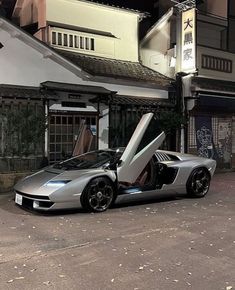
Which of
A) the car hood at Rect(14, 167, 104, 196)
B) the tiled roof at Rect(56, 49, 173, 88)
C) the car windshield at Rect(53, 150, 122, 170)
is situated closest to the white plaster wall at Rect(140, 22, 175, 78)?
the tiled roof at Rect(56, 49, 173, 88)

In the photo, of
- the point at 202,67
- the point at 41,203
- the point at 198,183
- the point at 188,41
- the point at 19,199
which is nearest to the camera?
the point at 41,203

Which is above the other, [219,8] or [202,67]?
[219,8]

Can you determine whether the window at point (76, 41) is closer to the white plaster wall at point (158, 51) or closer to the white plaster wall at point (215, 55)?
the white plaster wall at point (158, 51)

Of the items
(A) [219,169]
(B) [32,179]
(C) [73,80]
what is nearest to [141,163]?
(B) [32,179]

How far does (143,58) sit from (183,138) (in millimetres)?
3670

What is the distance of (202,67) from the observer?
52.3 feet

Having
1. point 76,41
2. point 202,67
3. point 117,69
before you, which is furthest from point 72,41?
point 202,67

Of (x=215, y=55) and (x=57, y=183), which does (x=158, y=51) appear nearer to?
(x=215, y=55)

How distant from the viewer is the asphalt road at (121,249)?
4.66 metres

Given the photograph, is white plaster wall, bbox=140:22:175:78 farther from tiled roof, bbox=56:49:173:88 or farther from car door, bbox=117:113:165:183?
car door, bbox=117:113:165:183

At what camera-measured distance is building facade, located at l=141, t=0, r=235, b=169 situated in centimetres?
1518

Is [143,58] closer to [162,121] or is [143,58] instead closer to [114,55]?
[114,55]

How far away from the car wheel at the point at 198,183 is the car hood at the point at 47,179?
100 inches

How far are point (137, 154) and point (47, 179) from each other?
1.99m
